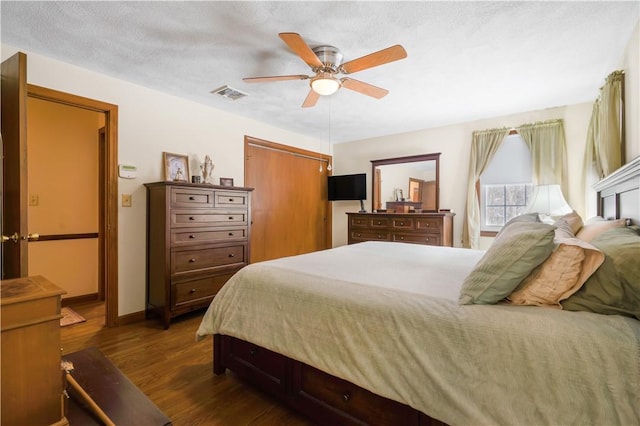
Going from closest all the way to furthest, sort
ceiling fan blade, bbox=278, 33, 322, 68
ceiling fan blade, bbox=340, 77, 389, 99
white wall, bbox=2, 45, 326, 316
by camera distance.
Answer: ceiling fan blade, bbox=278, 33, 322, 68
ceiling fan blade, bbox=340, 77, 389, 99
white wall, bbox=2, 45, 326, 316

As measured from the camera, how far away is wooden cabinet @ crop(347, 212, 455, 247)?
3.98 meters

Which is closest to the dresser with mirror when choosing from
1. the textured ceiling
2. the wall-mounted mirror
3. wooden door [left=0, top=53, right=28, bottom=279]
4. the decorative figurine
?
the wall-mounted mirror

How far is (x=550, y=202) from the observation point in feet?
9.69

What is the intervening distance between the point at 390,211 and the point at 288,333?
342 cm

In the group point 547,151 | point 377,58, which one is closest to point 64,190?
point 377,58

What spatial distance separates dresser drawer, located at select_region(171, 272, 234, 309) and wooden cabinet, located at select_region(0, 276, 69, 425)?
223 centimetres

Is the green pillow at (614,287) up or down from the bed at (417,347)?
up

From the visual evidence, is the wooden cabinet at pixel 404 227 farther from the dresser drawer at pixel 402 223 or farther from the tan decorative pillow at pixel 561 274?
the tan decorative pillow at pixel 561 274

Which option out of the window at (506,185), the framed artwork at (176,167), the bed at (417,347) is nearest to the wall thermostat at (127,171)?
the framed artwork at (176,167)

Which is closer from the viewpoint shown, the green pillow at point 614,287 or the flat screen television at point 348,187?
Answer: the green pillow at point 614,287

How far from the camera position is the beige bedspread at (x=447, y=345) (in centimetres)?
91

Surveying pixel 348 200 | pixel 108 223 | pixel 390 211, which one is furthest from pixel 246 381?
pixel 348 200

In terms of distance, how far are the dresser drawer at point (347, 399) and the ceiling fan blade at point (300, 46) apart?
77.3 inches

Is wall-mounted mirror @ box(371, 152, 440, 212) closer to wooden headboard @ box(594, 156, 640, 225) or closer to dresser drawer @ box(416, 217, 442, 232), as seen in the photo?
dresser drawer @ box(416, 217, 442, 232)
